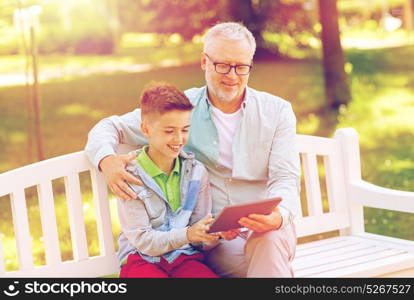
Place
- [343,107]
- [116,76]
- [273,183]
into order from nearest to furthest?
[273,183], [343,107], [116,76]

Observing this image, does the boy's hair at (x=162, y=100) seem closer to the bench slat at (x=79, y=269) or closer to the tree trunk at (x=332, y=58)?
the bench slat at (x=79, y=269)

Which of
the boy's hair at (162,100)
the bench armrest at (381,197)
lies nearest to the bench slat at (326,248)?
the bench armrest at (381,197)

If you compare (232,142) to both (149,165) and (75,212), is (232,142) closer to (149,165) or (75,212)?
(149,165)

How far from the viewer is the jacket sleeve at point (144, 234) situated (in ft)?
12.1

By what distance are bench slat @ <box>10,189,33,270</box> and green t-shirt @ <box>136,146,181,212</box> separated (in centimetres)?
55

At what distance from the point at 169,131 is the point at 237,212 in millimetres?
513

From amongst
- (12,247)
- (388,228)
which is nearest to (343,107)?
(388,228)

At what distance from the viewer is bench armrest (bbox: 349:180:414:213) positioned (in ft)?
14.7

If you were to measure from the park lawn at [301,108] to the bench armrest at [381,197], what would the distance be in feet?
6.43

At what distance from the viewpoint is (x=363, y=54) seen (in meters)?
14.7

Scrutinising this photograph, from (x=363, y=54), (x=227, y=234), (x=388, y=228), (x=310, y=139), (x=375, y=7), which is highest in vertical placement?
(x=375, y=7)

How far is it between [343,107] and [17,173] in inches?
278

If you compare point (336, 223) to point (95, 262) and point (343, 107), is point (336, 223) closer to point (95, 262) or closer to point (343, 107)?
point (95, 262)

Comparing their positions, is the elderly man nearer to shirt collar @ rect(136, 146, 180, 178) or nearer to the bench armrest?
shirt collar @ rect(136, 146, 180, 178)
